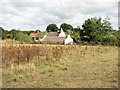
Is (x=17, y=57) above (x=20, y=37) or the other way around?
the other way around

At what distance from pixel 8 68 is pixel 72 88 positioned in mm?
3705

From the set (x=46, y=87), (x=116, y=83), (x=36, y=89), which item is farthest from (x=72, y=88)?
(x=116, y=83)

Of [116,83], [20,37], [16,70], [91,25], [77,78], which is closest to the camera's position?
[116,83]

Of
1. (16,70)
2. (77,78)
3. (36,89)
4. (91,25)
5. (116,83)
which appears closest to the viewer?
(36,89)

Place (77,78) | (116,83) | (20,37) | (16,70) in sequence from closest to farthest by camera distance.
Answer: (116,83)
(77,78)
(16,70)
(20,37)

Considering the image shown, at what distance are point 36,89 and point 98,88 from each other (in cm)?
205

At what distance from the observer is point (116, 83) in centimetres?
471

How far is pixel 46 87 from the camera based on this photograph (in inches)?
165

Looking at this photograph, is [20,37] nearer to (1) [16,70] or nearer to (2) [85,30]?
(1) [16,70]

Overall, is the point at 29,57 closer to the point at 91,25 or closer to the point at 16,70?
the point at 16,70

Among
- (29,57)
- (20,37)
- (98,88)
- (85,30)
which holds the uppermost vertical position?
(85,30)

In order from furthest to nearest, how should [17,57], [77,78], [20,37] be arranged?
[20,37] < [17,57] < [77,78]

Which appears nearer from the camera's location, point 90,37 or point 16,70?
point 16,70

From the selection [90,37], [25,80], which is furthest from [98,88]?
[90,37]
